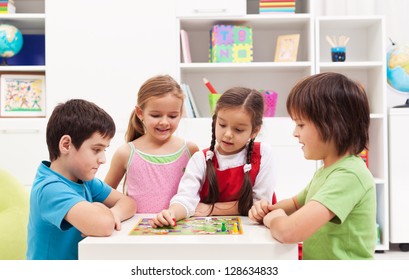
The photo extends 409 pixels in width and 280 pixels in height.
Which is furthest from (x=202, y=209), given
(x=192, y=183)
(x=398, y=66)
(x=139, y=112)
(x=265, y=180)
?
(x=398, y=66)

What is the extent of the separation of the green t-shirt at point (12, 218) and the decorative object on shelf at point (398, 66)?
8.41ft

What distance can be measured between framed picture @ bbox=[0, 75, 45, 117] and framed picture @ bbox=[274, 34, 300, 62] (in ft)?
4.83

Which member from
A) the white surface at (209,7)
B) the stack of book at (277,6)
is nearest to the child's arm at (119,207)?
the white surface at (209,7)

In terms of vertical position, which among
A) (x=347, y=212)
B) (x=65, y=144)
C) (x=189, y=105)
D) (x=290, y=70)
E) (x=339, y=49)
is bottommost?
(x=347, y=212)

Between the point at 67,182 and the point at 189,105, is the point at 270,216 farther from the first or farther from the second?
the point at 189,105

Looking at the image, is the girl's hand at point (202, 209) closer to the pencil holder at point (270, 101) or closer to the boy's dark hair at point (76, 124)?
the boy's dark hair at point (76, 124)

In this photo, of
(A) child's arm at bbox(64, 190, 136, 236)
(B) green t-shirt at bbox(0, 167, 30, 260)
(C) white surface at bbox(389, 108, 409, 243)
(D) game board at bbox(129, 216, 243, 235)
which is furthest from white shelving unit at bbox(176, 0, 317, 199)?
(A) child's arm at bbox(64, 190, 136, 236)

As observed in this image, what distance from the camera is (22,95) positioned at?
10.0 ft

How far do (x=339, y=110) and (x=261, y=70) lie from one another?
225 cm

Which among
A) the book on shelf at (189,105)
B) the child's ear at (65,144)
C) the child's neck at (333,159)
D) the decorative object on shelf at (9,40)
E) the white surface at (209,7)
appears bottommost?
the child's neck at (333,159)

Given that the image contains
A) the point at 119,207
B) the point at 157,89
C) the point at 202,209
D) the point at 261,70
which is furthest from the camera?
the point at 261,70

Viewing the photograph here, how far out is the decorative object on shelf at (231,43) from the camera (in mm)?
3002

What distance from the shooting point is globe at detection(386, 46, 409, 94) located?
3.27 m

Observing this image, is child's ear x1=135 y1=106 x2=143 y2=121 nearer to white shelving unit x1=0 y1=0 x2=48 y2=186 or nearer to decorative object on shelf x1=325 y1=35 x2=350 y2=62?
white shelving unit x1=0 y1=0 x2=48 y2=186
